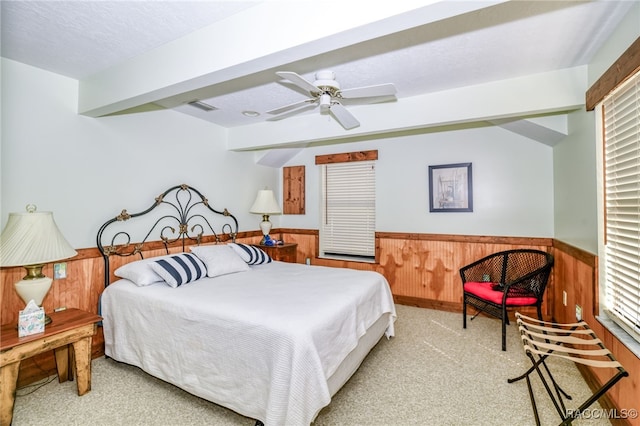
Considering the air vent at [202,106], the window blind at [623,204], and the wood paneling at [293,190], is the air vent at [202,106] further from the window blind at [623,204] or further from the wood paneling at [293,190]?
the window blind at [623,204]

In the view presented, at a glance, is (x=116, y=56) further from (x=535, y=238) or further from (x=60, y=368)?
(x=535, y=238)

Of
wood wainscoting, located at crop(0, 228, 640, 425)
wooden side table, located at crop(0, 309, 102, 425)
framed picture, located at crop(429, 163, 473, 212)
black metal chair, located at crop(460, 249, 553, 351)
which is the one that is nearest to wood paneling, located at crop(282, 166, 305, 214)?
wood wainscoting, located at crop(0, 228, 640, 425)

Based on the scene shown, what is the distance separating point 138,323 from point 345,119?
250 cm

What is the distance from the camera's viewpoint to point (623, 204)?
1966 millimetres

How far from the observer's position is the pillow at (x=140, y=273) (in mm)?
2670

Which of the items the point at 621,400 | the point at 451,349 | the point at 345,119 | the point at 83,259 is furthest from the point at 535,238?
the point at 83,259

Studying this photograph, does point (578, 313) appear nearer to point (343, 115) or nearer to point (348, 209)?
point (343, 115)

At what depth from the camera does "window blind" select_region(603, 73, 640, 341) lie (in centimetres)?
180

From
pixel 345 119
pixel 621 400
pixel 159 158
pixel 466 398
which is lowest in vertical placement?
pixel 466 398

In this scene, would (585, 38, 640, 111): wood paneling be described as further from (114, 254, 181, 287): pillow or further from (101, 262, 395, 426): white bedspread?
(114, 254, 181, 287): pillow

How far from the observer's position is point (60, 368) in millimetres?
2445

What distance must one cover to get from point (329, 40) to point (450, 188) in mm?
3075

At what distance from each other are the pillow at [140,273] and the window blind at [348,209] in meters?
2.80

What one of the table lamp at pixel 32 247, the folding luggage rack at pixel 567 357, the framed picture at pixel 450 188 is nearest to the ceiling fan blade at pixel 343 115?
the framed picture at pixel 450 188
